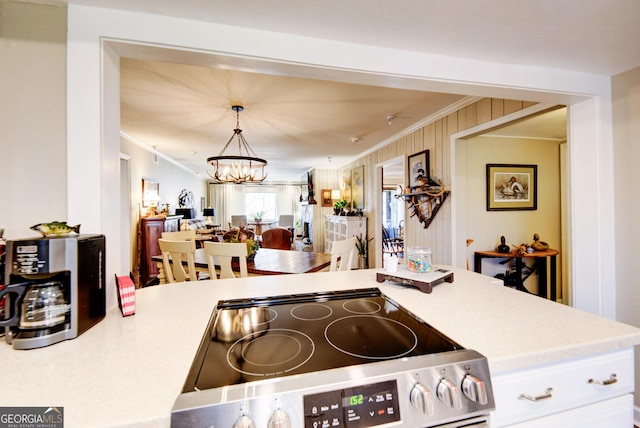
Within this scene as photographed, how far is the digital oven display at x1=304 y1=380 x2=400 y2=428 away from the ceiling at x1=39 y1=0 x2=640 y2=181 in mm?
1392

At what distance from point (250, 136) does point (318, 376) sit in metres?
3.85

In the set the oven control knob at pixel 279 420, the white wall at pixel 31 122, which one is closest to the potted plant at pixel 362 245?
the white wall at pixel 31 122

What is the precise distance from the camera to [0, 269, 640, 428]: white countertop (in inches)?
20.8

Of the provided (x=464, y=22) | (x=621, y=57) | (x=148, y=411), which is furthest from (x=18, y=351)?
(x=621, y=57)

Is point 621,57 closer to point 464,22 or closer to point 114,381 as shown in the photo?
point 464,22

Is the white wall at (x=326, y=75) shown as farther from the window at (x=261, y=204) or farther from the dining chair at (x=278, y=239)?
the window at (x=261, y=204)

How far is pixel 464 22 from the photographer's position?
1225mm

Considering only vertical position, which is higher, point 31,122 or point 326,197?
point 326,197

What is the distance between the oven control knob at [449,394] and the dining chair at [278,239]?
3.71 meters

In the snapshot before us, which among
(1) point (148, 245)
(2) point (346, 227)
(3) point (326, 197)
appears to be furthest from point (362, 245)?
(1) point (148, 245)

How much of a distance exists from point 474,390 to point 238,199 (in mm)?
10015

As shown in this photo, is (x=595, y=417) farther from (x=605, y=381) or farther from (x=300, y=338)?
(x=300, y=338)

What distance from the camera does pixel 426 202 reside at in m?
3.08

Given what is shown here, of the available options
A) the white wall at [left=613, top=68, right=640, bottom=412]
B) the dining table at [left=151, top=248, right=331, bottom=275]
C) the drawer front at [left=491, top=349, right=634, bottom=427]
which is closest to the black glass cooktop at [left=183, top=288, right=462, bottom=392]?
the drawer front at [left=491, top=349, right=634, bottom=427]
